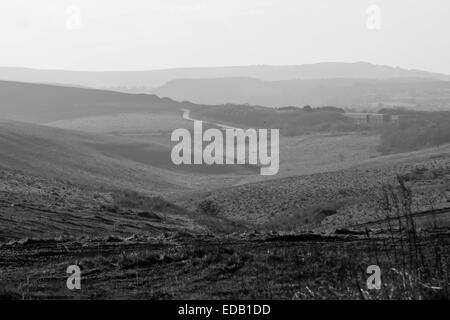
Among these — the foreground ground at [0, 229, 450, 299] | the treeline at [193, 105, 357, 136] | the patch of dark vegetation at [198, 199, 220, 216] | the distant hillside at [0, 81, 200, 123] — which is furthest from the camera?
the distant hillside at [0, 81, 200, 123]

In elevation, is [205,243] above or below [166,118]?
below

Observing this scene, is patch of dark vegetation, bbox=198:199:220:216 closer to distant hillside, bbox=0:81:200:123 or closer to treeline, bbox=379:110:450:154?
treeline, bbox=379:110:450:154

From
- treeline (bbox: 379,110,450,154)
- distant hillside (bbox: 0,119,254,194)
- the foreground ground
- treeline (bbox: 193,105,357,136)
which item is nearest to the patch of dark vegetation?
distant hillside (bbox: 0,119,254,194)

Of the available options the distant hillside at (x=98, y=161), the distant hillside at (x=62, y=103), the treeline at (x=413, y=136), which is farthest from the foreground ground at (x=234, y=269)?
the distant hillside at (x=62, y=103)

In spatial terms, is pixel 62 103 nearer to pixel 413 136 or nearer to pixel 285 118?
pixel 285 118

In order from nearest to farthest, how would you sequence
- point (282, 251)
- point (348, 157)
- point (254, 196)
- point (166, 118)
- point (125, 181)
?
point (282, 251)
point (254, 196)
point (125, 181)
point (348, 157)
point (166, 118)

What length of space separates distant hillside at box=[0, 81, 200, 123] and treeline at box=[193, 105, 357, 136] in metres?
12.3

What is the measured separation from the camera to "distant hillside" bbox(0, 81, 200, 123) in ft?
528

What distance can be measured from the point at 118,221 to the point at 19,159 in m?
32.9

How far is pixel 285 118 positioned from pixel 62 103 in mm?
49704

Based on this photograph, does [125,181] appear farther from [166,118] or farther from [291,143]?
[166,118]

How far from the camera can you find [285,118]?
145 m

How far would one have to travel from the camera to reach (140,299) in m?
13.2

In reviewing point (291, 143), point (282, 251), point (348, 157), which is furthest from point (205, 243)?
point (291, 143)
